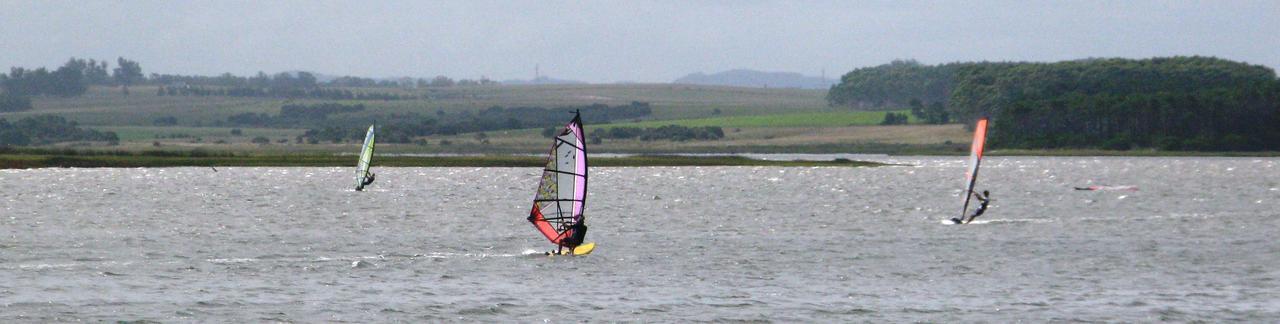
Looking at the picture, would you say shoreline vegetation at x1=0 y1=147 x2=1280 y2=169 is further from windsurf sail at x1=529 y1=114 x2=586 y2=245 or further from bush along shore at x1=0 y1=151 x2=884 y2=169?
windsurf sail at x1=529 y1=114 x2=586 y2=245

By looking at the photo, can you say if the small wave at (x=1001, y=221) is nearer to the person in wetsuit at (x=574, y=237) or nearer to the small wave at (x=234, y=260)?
the person in wetsuit at (x=574, y=237)

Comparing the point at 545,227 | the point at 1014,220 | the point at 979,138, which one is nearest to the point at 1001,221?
the point at 1014,220

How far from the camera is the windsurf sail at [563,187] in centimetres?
4092

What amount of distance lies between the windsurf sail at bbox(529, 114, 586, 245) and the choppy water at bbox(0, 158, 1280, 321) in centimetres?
108

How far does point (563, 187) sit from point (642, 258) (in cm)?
262

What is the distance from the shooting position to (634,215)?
200ft

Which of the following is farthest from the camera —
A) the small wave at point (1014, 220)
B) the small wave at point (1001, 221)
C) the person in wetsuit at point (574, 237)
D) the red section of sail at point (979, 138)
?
the small wave at point (1014, 220)

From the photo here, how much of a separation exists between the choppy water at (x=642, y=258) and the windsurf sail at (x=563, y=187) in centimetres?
108

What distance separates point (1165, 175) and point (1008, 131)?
69.7 m

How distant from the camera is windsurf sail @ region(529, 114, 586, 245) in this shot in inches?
1611

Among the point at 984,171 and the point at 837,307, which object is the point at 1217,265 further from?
the point at 984,171

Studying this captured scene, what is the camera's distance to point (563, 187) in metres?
41.5

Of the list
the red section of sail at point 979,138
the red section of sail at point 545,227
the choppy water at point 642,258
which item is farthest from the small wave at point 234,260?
the red section of sail at point 979,138

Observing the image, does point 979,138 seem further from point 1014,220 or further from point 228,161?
point 228,161
